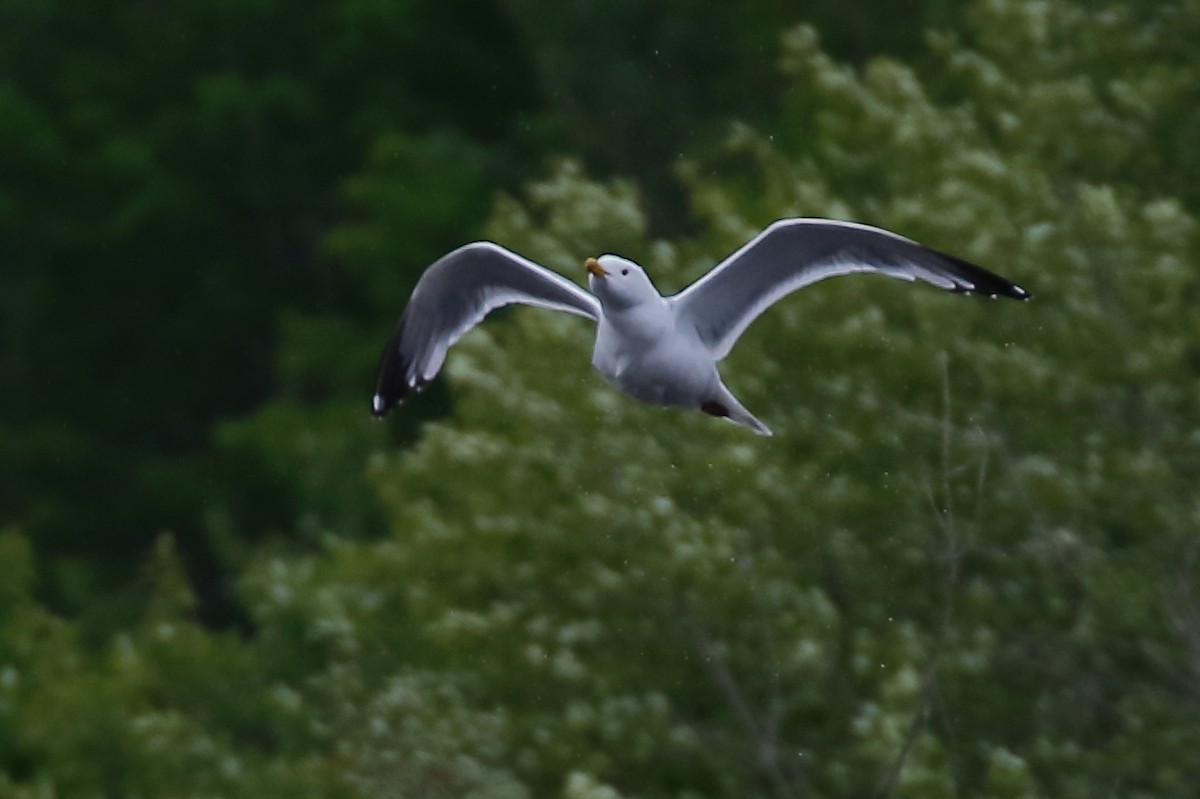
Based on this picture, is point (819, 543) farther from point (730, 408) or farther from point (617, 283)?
point (617, 283)

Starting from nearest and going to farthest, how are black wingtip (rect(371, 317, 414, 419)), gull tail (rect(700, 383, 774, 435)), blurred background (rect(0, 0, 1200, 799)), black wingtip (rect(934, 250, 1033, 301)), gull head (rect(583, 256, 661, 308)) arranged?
gull head (rect(583, 256, 661, 308))
black wingtip (rect(934, 250, 1033, 301))
gull tail (rect(700, 383, 774, 435))
black wingtip (rect(371, 317, 414, 419))
blurred background (rect(0, 0, 1200, 799))

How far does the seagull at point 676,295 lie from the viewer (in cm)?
727

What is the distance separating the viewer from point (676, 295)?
763cm

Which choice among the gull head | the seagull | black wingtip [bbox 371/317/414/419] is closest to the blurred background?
the seagull

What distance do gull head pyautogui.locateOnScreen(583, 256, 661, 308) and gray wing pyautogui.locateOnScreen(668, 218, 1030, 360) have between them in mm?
212

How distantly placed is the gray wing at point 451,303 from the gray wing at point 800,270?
15.2 inches

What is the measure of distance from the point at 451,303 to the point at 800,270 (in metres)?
1.16

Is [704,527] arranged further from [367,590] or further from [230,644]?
[230,644]

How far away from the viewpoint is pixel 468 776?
1012cm

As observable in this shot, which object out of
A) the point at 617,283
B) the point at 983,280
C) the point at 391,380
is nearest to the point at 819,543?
the point at 391,380

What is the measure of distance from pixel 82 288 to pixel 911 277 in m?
22.4

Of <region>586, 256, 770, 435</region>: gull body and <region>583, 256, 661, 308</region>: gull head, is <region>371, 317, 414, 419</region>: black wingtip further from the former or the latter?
<region>583, 256, 661, 308</region>: gull head

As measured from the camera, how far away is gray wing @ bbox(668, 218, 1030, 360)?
24.3 feet

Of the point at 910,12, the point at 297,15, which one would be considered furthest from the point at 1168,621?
the point at 297,15
